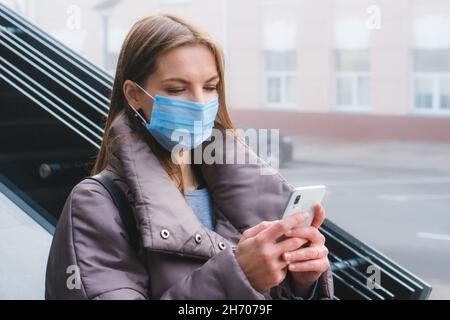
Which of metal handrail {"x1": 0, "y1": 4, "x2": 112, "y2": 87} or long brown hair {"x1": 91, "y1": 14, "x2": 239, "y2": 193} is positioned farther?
metal handrail {"x1": 0, "y1": 4, "x2": 112, "y2": 87}

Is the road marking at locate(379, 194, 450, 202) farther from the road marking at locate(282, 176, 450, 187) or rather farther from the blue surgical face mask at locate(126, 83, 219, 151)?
the blue surgical face mask at locate(126, 83, 219, 151)

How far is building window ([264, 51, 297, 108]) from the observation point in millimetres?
12461

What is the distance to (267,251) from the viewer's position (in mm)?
1058

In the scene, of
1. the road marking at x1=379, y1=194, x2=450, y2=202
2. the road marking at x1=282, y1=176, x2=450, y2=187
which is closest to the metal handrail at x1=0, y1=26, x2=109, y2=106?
the road marking at x1=379, y1=194, x2=450, y2=202

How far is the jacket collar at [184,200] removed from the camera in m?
1.12

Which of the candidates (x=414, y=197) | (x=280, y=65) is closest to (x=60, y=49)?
(x=414, y=197)

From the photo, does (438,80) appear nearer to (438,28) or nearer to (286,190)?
(438,28)

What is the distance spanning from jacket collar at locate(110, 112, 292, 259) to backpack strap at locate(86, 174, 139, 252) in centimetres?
1

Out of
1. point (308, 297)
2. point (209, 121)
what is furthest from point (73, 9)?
point (308, 297)

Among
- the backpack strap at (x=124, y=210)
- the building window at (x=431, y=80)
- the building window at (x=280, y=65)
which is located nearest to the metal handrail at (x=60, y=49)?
the backpack strap at (x=124, y=210)

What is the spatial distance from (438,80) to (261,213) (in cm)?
1101

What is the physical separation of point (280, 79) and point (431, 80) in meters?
2.42

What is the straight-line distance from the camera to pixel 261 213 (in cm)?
127

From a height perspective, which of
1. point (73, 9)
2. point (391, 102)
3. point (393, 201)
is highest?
point (73, 9)
